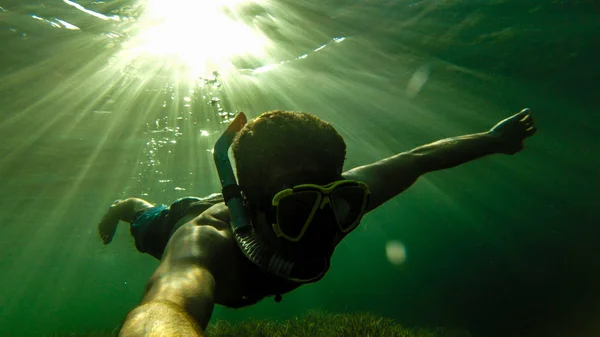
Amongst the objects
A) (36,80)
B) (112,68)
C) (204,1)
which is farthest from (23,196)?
(204,1)

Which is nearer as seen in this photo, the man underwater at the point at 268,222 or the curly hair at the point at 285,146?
the man underwater at the point at 268,222

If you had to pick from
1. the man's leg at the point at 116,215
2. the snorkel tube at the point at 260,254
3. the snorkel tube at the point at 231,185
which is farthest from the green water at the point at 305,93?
the snorkel tube at the point at 260,254

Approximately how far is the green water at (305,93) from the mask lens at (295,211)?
900 centimetres

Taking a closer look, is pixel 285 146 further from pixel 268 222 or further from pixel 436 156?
pixel 436 156

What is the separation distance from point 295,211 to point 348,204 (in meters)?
0.66

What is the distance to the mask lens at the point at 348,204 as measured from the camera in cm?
301

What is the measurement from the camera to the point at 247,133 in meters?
3.18

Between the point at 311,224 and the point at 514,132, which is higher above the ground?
the point at 311,224

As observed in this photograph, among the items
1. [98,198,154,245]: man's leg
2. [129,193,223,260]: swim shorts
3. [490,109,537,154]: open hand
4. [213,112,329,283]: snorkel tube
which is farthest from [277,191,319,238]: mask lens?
[98,198,154,245]: man's leg

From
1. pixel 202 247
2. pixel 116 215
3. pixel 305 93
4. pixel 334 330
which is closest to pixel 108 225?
pixel 116 215

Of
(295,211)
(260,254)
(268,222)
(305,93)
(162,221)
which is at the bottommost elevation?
(305,93)

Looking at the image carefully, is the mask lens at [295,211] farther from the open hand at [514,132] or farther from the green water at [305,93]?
the green water at [305,93]

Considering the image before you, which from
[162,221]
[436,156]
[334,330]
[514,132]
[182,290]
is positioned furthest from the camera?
[334,330]

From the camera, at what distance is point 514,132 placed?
195 inches
